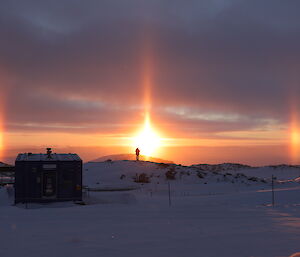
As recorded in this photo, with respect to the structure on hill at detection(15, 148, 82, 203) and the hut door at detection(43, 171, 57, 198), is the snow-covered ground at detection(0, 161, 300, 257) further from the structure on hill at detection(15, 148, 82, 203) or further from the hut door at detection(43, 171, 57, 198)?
the hut door at detection(43, 171, 57, 198)

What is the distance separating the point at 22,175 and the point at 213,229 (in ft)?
56.1

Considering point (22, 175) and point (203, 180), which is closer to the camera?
point (22, 175)

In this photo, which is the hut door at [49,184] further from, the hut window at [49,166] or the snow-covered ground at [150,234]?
the snow-covered ground at [150,234]

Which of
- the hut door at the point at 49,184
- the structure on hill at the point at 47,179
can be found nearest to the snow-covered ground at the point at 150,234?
the structure on hill at the point at 47,179

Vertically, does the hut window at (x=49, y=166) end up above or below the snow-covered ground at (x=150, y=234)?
above

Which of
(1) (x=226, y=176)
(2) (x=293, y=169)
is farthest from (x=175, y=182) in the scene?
(2) (x=293, y=169)

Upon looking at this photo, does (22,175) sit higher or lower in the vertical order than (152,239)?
higher

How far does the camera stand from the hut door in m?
27.5

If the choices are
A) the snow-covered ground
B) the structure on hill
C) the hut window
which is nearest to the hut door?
the structure on hill

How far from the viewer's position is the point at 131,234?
1414cm

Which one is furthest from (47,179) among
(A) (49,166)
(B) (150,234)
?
(B) (150,234)

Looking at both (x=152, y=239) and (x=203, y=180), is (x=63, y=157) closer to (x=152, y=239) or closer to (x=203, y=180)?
(x=152, y=239)

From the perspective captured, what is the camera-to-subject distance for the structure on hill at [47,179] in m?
27.1

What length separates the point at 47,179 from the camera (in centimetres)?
2764
